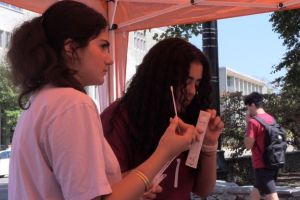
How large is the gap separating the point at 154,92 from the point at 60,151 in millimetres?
921

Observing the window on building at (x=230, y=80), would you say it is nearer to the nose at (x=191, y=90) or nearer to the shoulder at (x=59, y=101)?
the nose at (x=191, y=90)

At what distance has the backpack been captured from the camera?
6324 mm

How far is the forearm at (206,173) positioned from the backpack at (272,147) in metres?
4.14

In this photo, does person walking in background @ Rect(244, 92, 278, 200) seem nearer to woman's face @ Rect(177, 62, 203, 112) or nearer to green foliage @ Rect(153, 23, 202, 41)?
woman's face @ Rect(177, 62, 203, 112)

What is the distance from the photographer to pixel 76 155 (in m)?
1.29

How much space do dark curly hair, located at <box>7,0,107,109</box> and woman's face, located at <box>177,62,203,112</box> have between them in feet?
2.47

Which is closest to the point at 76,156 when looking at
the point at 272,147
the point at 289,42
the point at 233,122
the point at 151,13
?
the point at 151,13

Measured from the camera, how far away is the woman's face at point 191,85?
7.12 ft

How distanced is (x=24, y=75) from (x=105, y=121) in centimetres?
70

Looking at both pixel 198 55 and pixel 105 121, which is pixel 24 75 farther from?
pixel 198 55

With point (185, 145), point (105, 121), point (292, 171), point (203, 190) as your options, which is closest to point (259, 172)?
point (203, 190)

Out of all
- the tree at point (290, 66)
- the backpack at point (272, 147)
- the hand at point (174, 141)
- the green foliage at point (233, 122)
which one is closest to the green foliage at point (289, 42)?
the tree at point (290, 66)

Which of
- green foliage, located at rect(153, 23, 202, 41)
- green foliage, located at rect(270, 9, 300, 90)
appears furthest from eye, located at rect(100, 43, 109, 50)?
green foliage, located at rect(270, 9, 300, 90)

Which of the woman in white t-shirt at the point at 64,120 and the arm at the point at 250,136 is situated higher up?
the woman in white t-shirt at the point at 64,120
